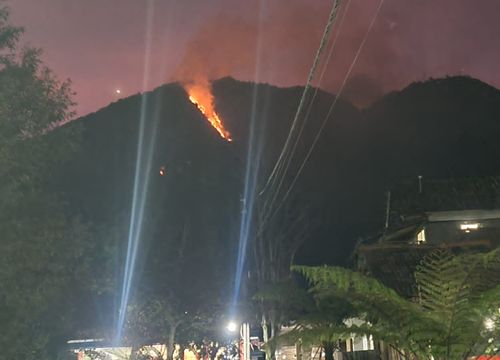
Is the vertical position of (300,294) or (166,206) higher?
(166,206)

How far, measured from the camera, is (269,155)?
76.0 ft

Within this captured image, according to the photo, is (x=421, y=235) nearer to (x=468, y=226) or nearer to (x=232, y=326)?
(x=468, y=226)

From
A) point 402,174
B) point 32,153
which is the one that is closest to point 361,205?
point 402,174

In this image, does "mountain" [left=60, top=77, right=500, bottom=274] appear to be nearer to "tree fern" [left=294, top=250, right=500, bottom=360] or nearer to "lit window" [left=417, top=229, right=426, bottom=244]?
"lit window" [left=417, top=229, right=426, bottom=244]

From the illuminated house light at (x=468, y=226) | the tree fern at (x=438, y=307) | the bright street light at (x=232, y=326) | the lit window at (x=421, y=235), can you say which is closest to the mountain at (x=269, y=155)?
the bright street light at (x=232, y=326)

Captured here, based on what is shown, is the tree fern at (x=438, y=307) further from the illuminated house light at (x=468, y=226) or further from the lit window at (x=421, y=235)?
the lit window at (x=421, y=235)

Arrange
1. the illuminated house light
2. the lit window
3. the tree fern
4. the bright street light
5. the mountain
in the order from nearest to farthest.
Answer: the tree fern → the illuminated house light → the lit window → the bright street light → the mountain

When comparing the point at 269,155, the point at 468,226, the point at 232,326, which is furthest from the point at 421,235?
the point at 232,326

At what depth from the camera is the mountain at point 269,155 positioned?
79.6ft

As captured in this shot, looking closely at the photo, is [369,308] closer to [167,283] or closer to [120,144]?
[167,283]

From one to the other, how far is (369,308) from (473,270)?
4.21 ft

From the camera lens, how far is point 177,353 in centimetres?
2531

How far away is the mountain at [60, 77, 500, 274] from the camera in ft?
79.6

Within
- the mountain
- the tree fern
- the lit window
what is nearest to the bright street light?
the mountain
